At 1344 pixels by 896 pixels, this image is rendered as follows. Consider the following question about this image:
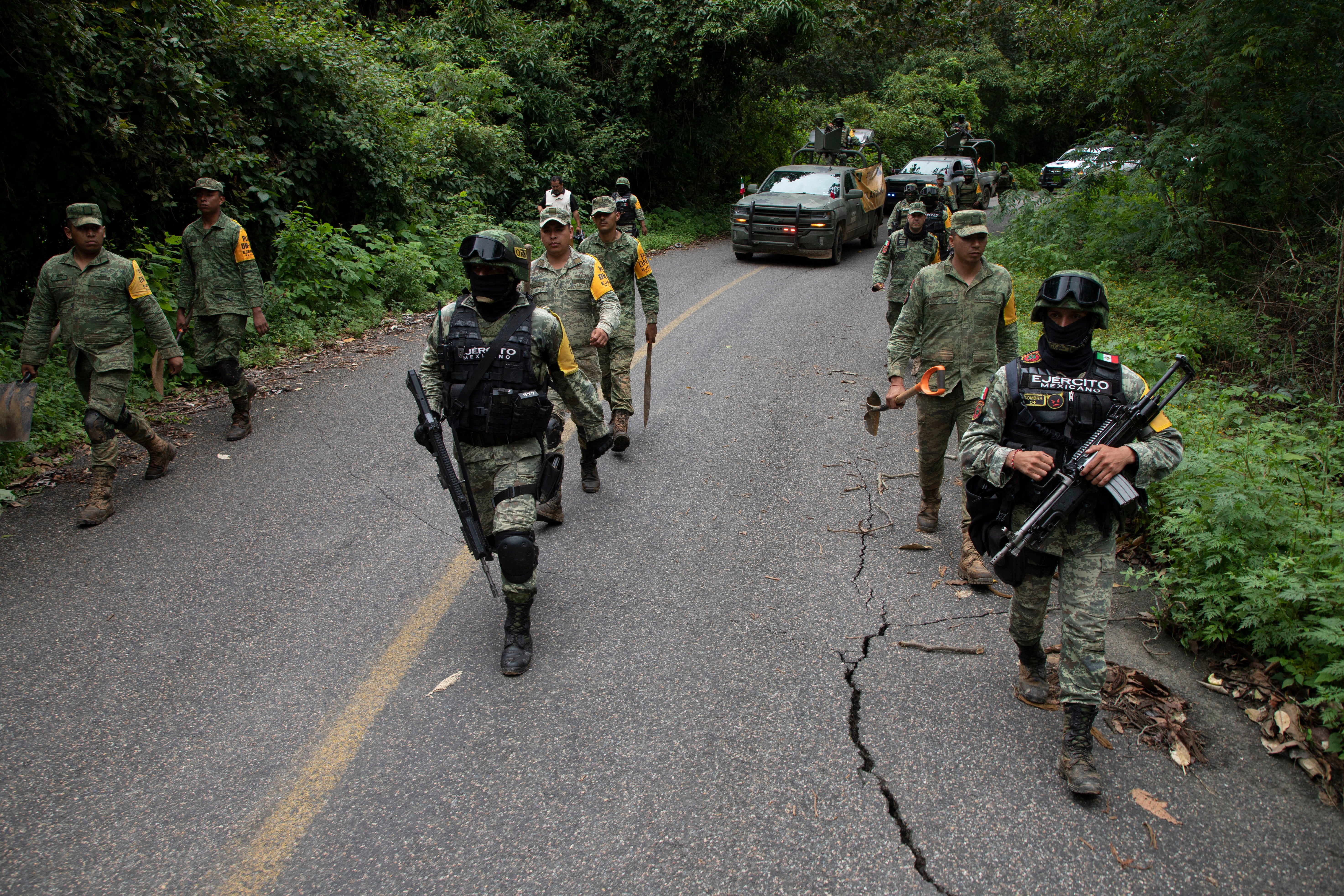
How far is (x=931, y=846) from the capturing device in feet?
9.37

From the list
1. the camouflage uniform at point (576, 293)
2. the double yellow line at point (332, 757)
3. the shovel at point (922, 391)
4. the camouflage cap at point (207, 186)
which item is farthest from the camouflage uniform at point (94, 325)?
the shovel at point (922, 391)

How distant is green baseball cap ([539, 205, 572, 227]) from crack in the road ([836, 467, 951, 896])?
285cm

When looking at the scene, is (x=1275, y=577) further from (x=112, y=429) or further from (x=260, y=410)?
(x=260, y=410)

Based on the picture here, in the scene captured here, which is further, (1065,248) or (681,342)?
(1065,248)

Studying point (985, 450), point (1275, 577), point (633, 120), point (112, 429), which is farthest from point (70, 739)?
point (633, 120)

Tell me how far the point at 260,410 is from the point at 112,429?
184 cm

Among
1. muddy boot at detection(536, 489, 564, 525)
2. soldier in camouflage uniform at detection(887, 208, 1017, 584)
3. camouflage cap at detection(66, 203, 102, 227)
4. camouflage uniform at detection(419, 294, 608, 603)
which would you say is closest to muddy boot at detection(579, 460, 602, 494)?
muddy boot at detection(536, 489, 564, 525)

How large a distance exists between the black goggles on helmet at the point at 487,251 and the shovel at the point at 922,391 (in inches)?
88.4

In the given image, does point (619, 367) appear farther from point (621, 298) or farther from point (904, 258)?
point (904, 258)

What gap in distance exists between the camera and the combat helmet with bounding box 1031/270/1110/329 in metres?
3.24

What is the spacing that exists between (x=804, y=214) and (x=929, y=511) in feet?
41.0

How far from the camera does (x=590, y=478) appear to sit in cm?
597

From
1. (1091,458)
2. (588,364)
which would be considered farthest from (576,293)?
(1091,458)

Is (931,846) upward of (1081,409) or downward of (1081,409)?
downward
